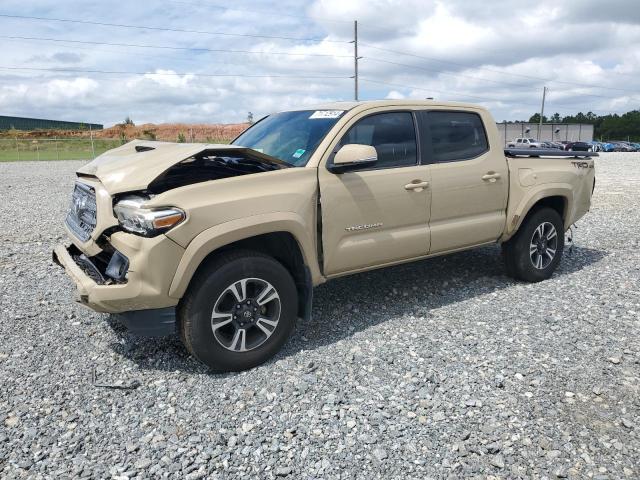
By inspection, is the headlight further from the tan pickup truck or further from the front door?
the front door

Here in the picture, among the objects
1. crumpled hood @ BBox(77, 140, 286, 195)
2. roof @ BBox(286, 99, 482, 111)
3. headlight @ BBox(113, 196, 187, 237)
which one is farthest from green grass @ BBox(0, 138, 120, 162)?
headlight @ BBox(113, 196, 187, 237)

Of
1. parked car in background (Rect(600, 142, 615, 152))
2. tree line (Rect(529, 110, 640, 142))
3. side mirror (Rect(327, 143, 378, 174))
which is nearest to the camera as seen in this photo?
side mirror (Rect(327, 143, 378, 174))

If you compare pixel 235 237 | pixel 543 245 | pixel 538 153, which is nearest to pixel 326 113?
pixel 235 237

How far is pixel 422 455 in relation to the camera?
9.43ft

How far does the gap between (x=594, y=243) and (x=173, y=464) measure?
701cm

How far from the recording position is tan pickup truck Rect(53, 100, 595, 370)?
345 cm

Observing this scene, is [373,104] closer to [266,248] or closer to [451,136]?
[451,136]

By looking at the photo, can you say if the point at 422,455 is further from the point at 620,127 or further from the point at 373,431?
the point at 620,127

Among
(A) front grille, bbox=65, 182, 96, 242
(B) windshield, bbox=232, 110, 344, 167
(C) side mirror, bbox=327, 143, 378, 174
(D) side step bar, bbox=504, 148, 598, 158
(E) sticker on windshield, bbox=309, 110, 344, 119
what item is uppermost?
(E) sticker on windshield, bbox=309, 110, 344, 119

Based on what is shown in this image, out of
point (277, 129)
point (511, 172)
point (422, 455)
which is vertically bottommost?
point (422, 455)

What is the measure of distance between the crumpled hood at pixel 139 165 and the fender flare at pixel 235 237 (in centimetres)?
51

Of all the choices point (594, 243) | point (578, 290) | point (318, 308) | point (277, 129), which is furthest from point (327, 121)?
point (594, 243)

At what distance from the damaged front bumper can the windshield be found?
53.6 inches

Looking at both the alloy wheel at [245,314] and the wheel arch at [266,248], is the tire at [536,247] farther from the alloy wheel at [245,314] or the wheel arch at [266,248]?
the alloy wheel at [245,314]
